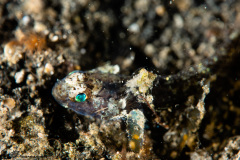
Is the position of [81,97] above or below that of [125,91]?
below

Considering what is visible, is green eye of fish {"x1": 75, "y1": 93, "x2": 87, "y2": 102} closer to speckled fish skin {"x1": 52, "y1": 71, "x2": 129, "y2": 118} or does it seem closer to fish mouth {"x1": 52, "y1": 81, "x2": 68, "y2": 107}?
speckled fish skin {"x1": 52, "y1": 71, "x2": 129, "y2": 118}

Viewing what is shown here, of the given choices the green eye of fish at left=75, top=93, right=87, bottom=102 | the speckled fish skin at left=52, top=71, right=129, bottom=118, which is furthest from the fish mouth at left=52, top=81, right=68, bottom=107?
the green eye of fish at left=75, top=93, right=87, bottom=102

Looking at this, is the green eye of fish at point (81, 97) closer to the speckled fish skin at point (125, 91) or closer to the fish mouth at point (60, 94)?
the speckled fish skin at point (125, 91)

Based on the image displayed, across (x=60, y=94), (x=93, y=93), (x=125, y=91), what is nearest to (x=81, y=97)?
(x=93, y=93)

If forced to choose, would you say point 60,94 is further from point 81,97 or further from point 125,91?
point 125,91

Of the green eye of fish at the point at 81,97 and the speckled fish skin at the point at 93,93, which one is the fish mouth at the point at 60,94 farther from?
the green eye of fish at the point at 81,97

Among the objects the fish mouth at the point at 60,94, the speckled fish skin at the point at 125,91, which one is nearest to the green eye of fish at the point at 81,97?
the speckled fish skin at the point at 125,91

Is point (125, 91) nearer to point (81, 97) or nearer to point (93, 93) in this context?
point (93, 93)

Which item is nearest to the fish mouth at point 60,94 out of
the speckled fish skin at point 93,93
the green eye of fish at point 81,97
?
the speckled fish skin at point 93,93

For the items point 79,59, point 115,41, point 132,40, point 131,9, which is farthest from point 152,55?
point 79,59
